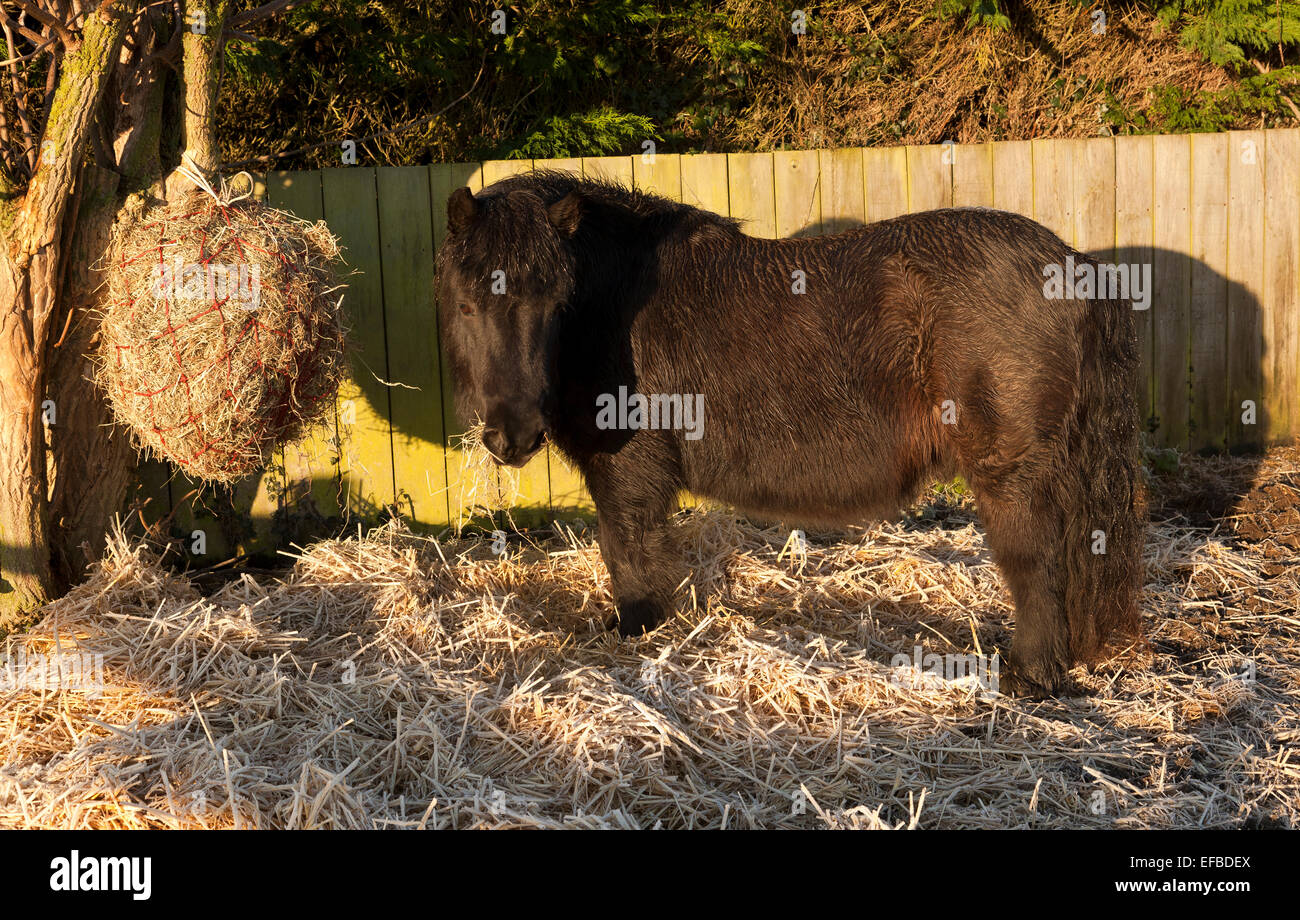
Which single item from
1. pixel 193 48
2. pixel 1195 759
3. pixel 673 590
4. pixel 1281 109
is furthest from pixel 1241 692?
pixel 1281 109

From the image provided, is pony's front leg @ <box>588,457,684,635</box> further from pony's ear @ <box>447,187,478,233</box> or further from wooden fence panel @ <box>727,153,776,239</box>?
wooden fence panel @ <box>727,153,776,239</box>

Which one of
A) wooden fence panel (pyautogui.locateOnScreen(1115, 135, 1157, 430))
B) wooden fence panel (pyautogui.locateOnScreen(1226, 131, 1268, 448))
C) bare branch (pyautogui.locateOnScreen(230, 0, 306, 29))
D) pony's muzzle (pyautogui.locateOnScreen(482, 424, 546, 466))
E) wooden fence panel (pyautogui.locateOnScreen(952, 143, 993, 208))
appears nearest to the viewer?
pony's muzzle (pyautogui.locateOnScreen(482, 424, 546, 466))

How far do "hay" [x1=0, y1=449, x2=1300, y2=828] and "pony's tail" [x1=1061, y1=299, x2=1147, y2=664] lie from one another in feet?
0.83

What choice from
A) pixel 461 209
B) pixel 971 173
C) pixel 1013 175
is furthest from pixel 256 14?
pixel 1013 175

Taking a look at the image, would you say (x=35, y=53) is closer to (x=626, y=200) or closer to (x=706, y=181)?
(x=626, y=200)

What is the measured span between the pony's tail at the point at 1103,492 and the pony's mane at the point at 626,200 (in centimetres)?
155

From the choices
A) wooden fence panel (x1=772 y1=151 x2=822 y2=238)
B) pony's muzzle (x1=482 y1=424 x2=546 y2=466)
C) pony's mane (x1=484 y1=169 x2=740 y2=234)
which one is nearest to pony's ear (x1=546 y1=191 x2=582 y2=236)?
pony's mane (x1=484 y1=169 x2=740 y2=234)

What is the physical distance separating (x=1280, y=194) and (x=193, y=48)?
626 centimetres

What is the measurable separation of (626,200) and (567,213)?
483 mm

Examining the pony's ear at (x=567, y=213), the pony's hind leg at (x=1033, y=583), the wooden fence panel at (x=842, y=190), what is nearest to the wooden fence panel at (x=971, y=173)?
the wooden fence panel at (x=842, y=190)

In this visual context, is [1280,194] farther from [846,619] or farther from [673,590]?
[673,590]

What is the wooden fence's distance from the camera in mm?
5812

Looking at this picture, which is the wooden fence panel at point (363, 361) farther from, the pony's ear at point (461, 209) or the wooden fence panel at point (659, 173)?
the pony's ear at point (461, 209)

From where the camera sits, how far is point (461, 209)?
374cm
